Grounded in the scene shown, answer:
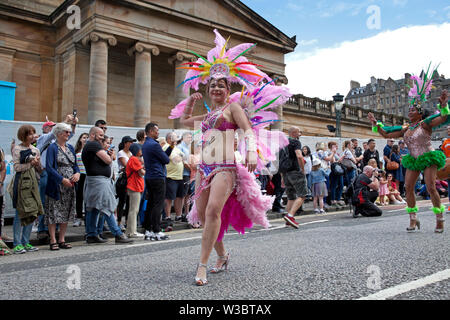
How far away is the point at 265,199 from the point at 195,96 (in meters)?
1.41

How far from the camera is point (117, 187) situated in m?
8.47

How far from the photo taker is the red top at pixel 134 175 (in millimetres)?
7566

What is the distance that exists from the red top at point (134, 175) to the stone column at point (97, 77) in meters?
12.9

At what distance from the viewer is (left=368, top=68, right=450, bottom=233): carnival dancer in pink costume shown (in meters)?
6.36

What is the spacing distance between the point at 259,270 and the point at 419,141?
4283 mm

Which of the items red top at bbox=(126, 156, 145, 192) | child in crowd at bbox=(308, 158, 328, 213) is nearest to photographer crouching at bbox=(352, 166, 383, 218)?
child in crowd at bbox=(308, 158, 328, 213)

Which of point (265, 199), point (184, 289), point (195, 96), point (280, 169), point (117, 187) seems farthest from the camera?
point (280, 169)

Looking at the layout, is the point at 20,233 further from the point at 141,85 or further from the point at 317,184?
the point at 141,85

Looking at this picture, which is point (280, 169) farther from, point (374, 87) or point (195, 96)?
point (374, 87)

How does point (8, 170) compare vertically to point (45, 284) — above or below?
above

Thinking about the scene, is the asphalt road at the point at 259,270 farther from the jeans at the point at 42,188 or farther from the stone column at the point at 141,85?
the stone column at the point at 141,85

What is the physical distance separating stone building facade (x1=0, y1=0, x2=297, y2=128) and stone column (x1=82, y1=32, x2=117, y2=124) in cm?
5
